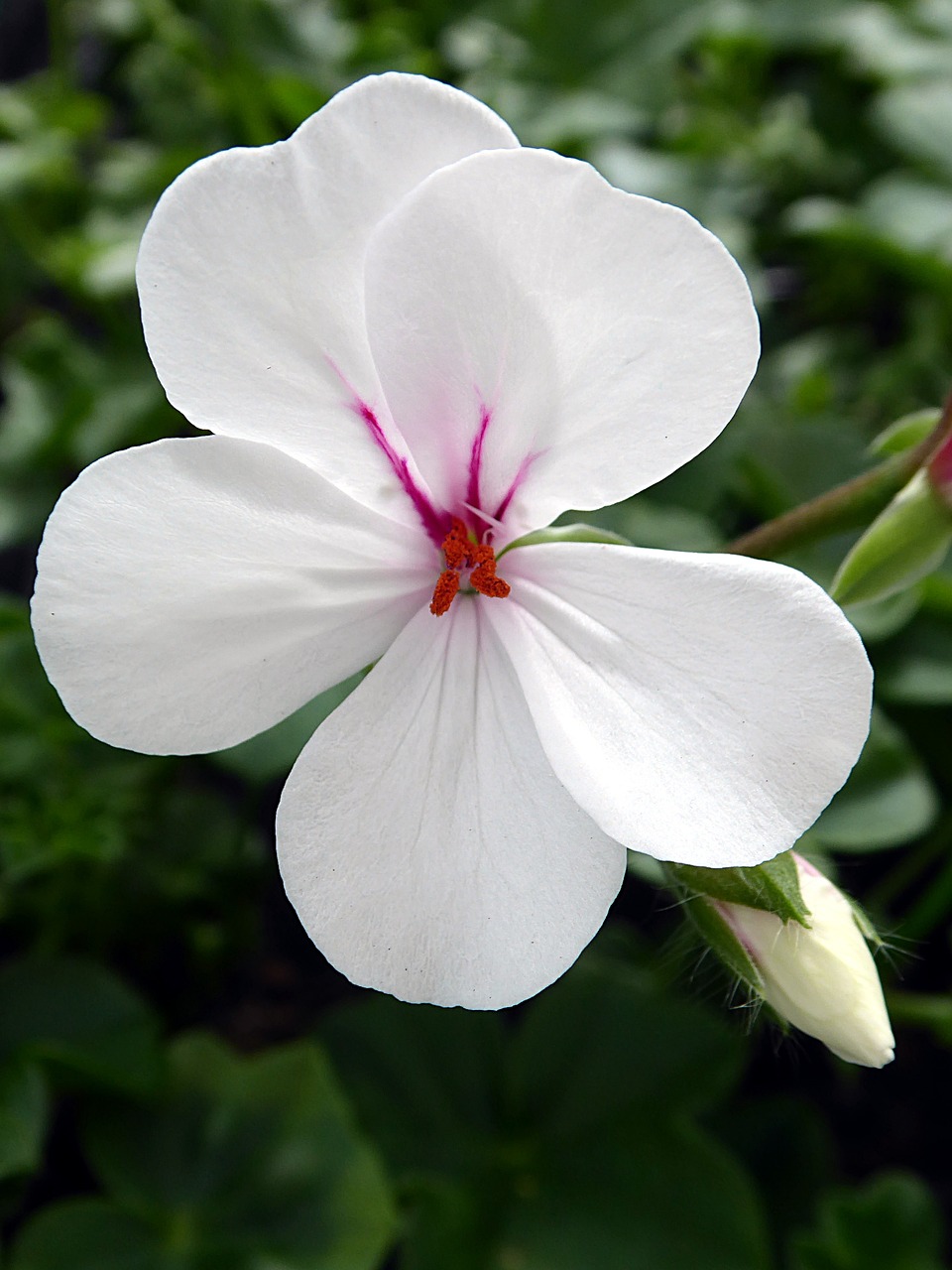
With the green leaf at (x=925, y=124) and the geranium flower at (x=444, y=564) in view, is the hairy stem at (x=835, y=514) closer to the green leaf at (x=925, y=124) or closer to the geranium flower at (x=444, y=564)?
the geranium flower at (x=444, y=564)

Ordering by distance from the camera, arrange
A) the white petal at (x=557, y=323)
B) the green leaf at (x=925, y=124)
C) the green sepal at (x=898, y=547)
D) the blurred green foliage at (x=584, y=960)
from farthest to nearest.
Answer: the green leaf at (x=925, y=124)
the blurred green foliage at (x=584, y=960)
the green sepal at (x=898, y=547)
the white petal at (x=557, y=323)

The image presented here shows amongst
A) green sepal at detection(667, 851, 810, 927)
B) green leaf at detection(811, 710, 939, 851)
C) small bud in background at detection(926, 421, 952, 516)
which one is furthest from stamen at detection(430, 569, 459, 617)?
green leaf at detection(811, 710, 939, 851)

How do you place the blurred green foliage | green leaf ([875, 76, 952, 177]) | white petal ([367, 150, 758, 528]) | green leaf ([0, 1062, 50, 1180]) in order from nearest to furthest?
white petal ([367, 150, 758, 528]) < green leaf ([0, 1062, 50, 1180]) < the blurred green foliage < green leaf ([875, 76, 952, 177])

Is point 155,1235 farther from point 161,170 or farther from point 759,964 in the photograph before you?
point 161,170

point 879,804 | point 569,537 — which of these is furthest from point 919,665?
point 569,537

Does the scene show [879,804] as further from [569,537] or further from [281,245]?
[281,245]

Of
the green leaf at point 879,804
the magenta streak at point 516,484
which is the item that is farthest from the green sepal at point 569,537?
the green leaf at point 879,804

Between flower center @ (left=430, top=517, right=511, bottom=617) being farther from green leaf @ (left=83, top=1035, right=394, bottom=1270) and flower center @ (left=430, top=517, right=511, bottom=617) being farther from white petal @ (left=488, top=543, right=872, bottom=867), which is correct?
green leaf @ (left=83, top=1035, right=394, bottom=1270)
